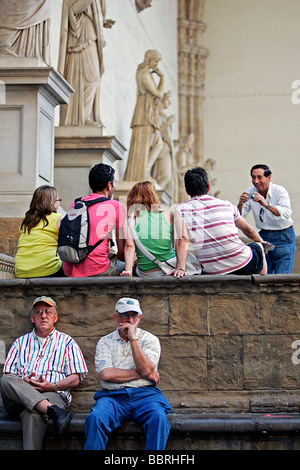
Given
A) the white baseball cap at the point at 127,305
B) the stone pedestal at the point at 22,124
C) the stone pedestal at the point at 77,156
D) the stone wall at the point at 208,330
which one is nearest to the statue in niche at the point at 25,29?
the stone pedestal at the point at 22,124

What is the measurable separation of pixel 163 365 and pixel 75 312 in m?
0.62

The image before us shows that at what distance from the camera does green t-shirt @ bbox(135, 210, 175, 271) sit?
607cm

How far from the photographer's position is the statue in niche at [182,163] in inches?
723

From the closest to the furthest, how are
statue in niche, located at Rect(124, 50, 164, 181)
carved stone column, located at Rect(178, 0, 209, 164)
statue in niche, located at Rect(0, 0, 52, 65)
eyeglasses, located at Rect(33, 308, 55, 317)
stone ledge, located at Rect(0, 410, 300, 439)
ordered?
stone ledge, located at Rect(0, 410, 300, 439) < eyeglasses, located at Rect(33, 308, 55, 317) < statue in niche, located at Rect(0, 0, 52, 65) < statue in niche, located at Rect(124, 50, 164, 181) < carved stone column, located at Rect(178, 0, 209, 164)

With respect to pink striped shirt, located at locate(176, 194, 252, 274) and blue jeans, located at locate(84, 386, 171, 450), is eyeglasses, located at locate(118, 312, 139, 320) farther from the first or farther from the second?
pink striped shirt, located at locate(176, 194, 252, 274)

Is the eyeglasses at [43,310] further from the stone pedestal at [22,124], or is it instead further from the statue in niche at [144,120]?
the statue in niche at [144,120]

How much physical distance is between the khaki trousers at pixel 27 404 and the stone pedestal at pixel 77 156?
562cm

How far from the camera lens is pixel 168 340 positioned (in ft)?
18.8

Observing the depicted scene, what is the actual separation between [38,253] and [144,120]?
9263 millimetres

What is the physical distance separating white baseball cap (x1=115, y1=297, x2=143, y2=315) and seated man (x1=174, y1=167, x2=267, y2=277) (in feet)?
1.97

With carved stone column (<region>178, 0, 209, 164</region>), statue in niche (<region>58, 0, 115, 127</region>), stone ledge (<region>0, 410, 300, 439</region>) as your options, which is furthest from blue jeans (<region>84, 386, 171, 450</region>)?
carved stone column (<region>178, 0, 209, 164</region>)

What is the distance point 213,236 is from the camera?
237 inches

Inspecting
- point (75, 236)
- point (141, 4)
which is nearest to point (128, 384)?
point (75, 236)
